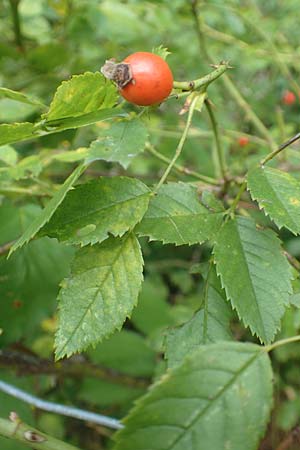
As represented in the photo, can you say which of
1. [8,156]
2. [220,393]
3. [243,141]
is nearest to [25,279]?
[8,156]

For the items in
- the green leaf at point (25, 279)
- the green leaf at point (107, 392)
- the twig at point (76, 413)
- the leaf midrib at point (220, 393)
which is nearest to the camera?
the leaf midrib at point (220, 393)

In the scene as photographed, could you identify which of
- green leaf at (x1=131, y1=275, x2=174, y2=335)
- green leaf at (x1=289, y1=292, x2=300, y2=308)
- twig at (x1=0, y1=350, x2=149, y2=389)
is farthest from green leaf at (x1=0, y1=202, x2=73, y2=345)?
green leaf at (x1=289, y1=292, x2=300, y2=308)

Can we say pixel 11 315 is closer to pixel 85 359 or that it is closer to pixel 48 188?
pixel 48 188

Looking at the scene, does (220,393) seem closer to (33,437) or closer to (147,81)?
(33,437)

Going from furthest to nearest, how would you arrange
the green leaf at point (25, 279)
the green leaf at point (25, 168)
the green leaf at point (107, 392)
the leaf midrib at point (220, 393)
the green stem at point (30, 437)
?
1. the green leaf at point (107, 392)
2. the green leaf at point (25, 279)
3. the green leaf at point (25, 168)
4. the green stem at point (30, 437)
5. the leaf midrib at point (220, 393)

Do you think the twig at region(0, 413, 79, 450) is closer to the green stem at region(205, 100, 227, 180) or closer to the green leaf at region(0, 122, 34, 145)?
the green leaf at region(0, 122, 34, 145)

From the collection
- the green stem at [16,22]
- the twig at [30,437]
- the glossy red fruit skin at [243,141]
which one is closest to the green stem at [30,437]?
the twig at [30,437]

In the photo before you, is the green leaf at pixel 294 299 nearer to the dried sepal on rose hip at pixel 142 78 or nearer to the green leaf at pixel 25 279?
the dried sepal on rose hip at pixel 142 78

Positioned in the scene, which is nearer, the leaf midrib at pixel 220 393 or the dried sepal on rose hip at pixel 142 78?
the leaf midrib at pixel 220 393
